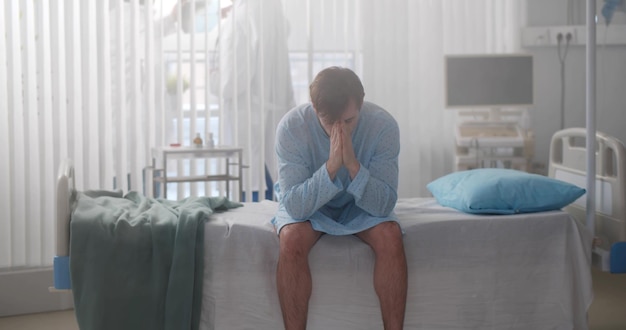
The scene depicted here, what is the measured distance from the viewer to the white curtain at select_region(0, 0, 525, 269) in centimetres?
351

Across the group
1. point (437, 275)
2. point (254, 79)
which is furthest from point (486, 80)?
point (437, 275)

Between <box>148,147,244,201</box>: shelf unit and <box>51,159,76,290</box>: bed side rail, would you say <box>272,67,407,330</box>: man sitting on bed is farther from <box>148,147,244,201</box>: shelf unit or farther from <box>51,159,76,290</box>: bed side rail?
<box>148,147,244,201</box>: shelf unit

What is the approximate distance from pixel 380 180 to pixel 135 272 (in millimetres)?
864

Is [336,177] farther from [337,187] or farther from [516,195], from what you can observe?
[516,195]

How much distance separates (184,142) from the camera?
12.9ft

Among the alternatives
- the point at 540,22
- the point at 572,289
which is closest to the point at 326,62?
the point at 540,22

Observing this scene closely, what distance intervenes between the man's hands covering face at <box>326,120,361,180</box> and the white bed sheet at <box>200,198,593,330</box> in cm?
25

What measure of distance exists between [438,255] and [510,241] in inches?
10.4

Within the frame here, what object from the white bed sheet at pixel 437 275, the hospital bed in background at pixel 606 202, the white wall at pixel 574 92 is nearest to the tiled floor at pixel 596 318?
the hospital bed in background at pixel 606 202

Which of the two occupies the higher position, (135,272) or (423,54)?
(423,54)

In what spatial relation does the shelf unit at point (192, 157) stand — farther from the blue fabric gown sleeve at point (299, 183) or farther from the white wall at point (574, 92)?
the white wall at point (574, 92)

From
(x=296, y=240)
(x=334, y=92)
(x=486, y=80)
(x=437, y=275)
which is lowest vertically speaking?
(x=437, y=275)

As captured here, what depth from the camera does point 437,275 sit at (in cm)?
259

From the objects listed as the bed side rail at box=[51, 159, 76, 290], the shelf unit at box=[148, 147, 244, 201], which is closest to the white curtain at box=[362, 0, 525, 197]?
the shelf unit at box=[148, 147, 244, 201]
